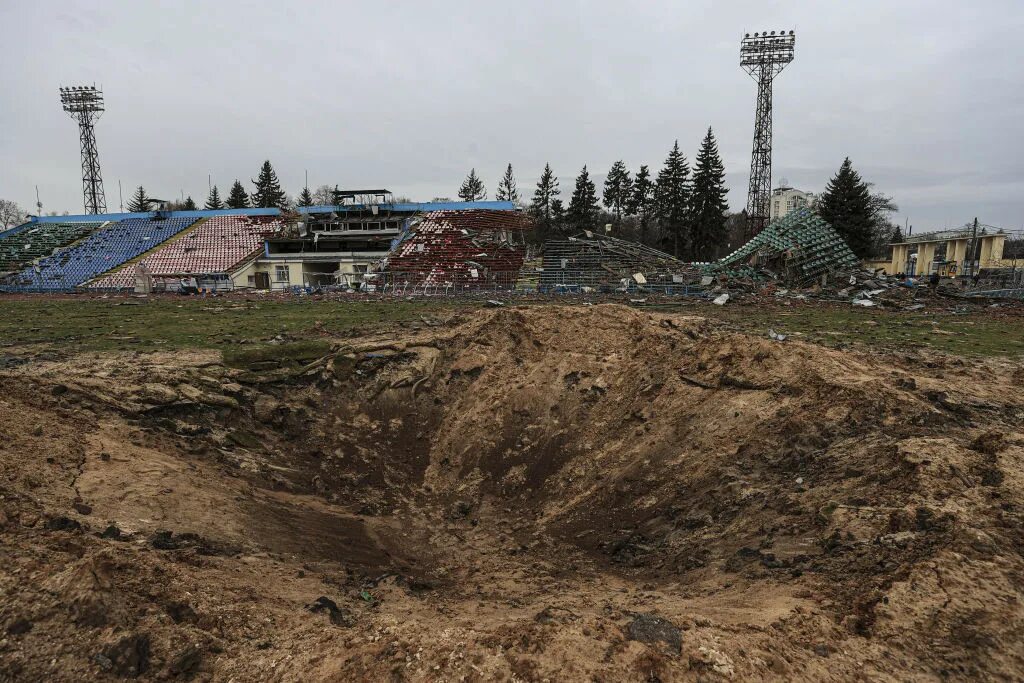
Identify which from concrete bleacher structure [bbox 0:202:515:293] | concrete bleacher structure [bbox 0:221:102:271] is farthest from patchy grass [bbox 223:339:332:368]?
concrete bleacher structure [bbox 0:221:102:271]

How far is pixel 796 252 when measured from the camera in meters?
33.9

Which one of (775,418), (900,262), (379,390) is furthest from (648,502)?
(900,262)

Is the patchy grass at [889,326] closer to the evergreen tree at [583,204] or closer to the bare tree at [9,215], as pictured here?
the evergreen tree at [583,204]

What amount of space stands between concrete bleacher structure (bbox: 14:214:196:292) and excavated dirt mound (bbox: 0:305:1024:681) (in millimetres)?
38207

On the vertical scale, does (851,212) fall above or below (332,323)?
above

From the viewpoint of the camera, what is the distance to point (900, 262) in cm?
4447

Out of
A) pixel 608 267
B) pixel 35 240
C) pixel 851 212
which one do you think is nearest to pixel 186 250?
pixel 35 240

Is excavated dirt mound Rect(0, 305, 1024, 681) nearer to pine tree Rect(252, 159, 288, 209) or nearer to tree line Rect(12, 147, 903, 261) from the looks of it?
tree line Rect(12, 147, 903, 261)

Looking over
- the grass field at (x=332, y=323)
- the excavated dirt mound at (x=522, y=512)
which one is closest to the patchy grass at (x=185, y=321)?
the grass field at (x=332, y=323)

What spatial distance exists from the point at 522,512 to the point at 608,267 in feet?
100

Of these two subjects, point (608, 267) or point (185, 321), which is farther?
point (608, 267)

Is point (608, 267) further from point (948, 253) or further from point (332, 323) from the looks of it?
point (948, 253)

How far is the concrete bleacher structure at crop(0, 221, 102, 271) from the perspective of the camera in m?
46.0

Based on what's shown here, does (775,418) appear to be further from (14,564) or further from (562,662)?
(14,564)
